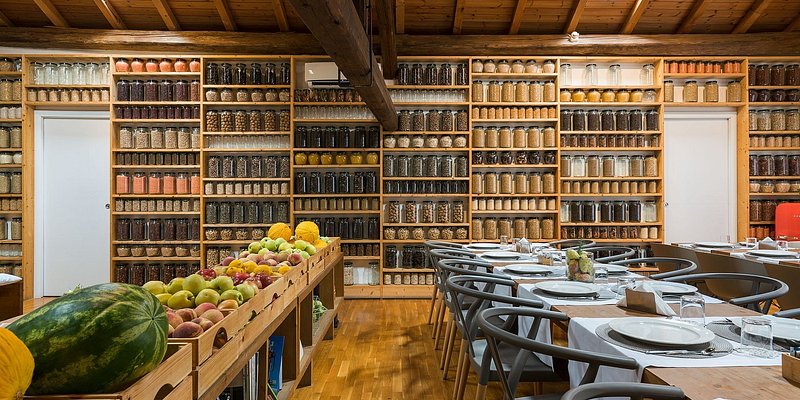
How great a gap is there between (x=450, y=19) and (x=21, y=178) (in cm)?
532

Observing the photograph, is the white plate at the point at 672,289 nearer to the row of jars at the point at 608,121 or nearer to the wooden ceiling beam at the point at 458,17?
the row of jars at the point at 608,121

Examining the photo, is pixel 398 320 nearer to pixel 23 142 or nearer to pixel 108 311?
pixel 108 311

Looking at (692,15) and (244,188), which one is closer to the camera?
(692,15)

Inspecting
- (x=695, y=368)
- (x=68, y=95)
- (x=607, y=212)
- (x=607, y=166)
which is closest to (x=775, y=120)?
(x=607, y=166)

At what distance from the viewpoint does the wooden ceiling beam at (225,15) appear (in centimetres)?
566

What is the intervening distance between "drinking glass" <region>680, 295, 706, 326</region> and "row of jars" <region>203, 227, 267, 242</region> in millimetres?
4983

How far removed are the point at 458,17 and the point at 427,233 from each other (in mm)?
2492

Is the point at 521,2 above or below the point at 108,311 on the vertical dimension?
above

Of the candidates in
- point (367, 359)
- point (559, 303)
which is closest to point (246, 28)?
point (367, 359)

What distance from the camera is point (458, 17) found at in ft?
19.3

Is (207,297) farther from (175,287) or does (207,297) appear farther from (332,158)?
(332,158)

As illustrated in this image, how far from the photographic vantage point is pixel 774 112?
6176 millimetres

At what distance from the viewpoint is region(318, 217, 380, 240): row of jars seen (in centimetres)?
601

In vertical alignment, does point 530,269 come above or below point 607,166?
below
